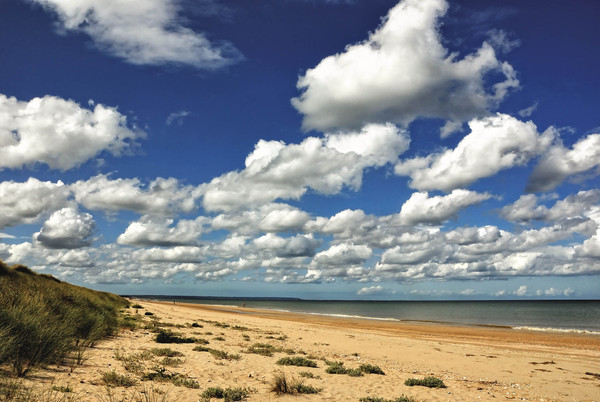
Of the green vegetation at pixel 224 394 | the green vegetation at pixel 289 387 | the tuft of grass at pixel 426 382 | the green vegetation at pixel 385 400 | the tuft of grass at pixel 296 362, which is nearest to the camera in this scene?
the green vegetation at pixel 224 394

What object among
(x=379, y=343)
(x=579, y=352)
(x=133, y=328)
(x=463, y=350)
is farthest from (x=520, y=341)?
(x=133, y=328)

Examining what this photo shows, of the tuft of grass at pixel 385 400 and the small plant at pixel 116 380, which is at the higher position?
the small plant at pixel 116 380

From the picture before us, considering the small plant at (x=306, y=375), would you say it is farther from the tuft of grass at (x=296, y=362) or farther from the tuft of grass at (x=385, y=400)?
the tuft of grass at (x=385, y=400)

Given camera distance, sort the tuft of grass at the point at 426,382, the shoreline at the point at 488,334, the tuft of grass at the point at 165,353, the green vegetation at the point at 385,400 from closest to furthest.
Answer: the green vegetation at the point at 385,400
the tuft of grass at the point at 426,382
the tuft of grass at the point at 165,353
the shoreline at the point at 488,334

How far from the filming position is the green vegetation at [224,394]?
10019mm

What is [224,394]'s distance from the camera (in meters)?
10.2

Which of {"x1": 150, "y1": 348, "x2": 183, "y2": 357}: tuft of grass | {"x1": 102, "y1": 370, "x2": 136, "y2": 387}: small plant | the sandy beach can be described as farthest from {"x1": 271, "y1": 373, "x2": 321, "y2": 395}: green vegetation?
{"x1": 150, "y1": 348, "x2": 183, "y2": 357}: tuft of grass

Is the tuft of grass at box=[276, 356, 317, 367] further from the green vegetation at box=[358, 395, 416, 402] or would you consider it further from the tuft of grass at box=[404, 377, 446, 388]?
the green vegetation at box=[358, 395, 416, 402]

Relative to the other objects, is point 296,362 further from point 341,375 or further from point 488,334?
point 488,334

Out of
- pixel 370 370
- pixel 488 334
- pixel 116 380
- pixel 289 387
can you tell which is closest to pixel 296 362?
pixel 370 370

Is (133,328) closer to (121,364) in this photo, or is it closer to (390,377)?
(121,364)

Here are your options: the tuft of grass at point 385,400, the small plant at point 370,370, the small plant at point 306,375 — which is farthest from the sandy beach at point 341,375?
the small plant at point 370,370

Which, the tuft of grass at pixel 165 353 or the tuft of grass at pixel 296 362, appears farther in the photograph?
the tuft of grass at pixel 296 362

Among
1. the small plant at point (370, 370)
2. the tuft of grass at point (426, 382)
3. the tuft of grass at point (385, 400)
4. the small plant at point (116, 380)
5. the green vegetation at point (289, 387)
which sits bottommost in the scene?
the small plant at point (370, 370)
